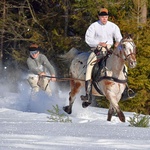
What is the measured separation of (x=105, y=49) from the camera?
1511 centimetres

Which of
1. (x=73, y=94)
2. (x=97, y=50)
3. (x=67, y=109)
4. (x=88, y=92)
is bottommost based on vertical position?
(x=67, y=109)

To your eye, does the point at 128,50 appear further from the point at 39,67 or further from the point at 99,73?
the point at 39,67

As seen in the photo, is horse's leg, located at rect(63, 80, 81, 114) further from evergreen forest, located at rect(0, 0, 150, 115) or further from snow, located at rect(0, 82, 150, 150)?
snow, located at rect(0, 82, 150, 150)

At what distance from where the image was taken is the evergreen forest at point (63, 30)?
21.8m

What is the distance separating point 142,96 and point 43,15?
24.0 feet

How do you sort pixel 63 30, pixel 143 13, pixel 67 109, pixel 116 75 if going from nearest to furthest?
pixel 116 75 → pixel 67 109 → pixel 143 13 → pixel 63 30

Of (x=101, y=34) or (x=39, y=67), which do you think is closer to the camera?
(x=101, y=34)

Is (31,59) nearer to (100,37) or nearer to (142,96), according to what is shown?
(100,37)

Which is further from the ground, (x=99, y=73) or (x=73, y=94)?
(x=99, y=73)

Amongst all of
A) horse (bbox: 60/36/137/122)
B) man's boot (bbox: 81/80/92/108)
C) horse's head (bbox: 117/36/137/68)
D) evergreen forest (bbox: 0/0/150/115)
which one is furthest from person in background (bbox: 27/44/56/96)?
evergreen forest (bbox: 0/0/150/115)

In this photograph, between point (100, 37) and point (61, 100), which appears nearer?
point (100, 37)

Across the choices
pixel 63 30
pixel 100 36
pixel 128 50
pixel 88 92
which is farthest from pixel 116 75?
pixel 63 30

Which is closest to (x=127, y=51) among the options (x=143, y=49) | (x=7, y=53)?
(x=143, y=49)

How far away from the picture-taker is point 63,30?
26875 mm
